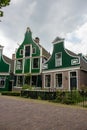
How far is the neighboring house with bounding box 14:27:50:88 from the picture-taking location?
32.3 meters

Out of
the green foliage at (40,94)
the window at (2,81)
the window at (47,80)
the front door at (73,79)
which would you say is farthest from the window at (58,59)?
the window at (2,81)

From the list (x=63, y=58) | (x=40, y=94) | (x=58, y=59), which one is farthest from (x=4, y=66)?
(x=40, y=94)

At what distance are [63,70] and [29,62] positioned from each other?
7.91 m

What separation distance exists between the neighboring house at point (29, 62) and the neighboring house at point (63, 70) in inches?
94.2

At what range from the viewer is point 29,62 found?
110ft

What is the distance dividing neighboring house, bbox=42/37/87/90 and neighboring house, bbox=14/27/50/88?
7.85 feet

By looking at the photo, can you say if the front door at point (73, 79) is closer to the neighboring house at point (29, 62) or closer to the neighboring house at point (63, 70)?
the neighboring house at point (63, 70)

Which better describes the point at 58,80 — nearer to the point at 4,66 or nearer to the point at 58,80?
the point at 58,80

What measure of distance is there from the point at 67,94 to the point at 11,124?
31.2 feet

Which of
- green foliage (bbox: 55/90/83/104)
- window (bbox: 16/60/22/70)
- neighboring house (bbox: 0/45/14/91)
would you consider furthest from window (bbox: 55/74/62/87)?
neighboring house (bbox: 0/45/14/91)

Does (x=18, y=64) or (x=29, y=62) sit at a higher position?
(x=29, y=62)

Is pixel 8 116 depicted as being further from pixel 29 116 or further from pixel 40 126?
pixel 40 126

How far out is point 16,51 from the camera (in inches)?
1398

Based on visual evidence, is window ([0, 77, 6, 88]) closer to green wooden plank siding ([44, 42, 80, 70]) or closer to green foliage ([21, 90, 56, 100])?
green wooden plank siding ([44, 42, 80, 70])
